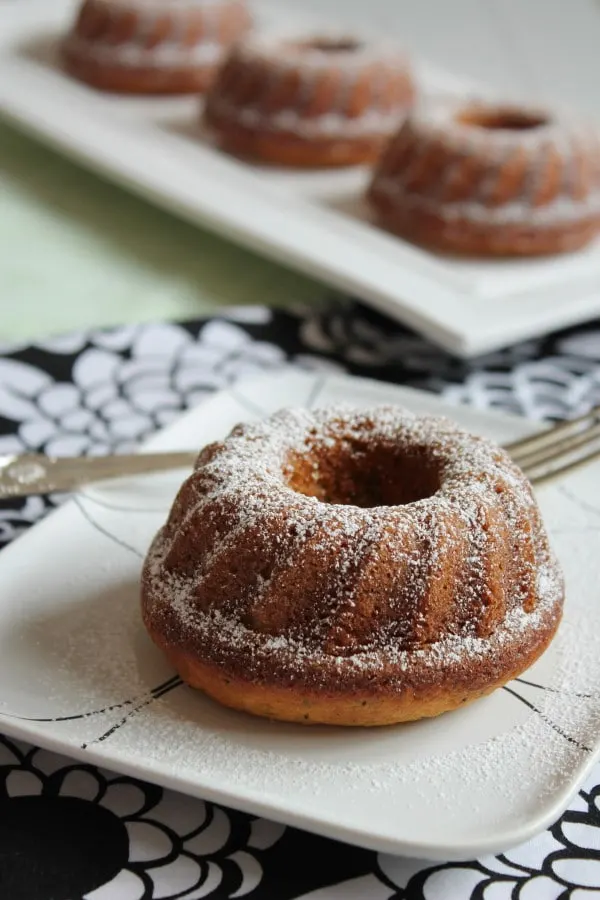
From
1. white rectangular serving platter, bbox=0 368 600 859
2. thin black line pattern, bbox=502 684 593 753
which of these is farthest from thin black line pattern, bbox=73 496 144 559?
thin black line pattern, bbox=502 684 593 753

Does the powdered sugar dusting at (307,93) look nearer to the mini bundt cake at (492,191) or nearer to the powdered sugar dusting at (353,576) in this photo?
the mini bundt cake at (492,191)

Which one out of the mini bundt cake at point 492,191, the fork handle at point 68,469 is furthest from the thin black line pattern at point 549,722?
the mini bundt cake at point 492,191

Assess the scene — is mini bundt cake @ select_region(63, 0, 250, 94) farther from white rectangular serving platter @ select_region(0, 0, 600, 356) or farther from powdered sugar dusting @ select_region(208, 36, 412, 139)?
powdered sugar dusting @ select_region(208, 36, 412, 139)

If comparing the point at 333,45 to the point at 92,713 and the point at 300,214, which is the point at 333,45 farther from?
the point at 92,713

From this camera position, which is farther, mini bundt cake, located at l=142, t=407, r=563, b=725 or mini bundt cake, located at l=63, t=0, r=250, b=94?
mini bundt cake, located at l=63, t=0, r=250, b=94

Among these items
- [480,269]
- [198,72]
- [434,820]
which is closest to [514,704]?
[434,820]

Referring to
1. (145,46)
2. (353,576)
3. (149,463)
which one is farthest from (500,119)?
(353,576)
